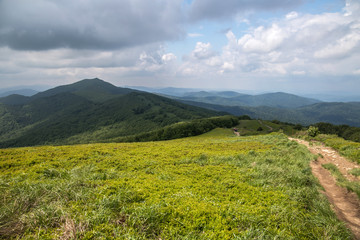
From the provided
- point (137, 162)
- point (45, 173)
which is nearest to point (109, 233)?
point (45, 173)

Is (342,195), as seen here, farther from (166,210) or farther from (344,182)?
(166,210)

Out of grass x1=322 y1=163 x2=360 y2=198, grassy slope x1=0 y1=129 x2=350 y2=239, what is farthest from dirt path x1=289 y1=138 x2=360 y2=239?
grassy slope x1=0 y1=129 x2=350 y2=239

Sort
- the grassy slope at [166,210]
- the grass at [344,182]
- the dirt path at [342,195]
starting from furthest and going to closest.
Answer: the grass at [344,182] → the dirt path at [342,195] → the grassy slope at [166,210]

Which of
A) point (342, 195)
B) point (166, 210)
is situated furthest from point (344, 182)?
point (166, 210)

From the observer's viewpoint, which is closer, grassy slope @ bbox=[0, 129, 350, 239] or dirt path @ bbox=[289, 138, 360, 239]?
grassy slope @ bbox=[0, 129, 350, 239]

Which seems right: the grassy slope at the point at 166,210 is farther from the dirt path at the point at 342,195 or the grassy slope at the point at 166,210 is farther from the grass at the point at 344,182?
the grass at the point at 344,182

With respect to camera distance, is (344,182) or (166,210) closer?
(166,210)

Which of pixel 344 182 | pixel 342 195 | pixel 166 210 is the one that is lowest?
pixel 342 195

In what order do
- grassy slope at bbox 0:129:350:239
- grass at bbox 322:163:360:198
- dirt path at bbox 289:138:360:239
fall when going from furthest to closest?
grass at bbox 322:163:360:198 < dirt path at bbox 289:138:360:239 < grassy slope at bbox 0:129:350:239

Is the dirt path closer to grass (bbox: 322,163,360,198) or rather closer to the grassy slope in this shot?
grass (bbox: 322,163,360,198)

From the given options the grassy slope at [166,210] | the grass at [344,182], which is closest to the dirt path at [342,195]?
the grass at [344,182]

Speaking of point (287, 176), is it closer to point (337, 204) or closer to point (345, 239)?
point (337, 204)

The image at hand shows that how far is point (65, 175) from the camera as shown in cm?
816

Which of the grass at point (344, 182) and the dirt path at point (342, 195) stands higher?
the grass at point (344, 182)
